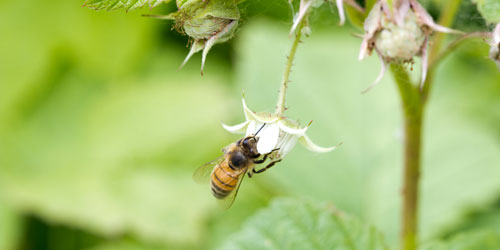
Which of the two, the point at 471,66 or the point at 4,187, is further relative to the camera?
the point at 471,66

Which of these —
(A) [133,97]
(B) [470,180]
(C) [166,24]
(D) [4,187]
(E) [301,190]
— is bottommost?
(B) [470,180]

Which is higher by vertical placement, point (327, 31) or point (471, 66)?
point (327, 31)

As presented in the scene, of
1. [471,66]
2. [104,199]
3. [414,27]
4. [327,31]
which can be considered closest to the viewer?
[414,27]

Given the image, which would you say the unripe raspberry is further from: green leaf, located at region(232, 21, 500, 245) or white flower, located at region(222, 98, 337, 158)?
green leaf, located at region(232, 21, 500, 245)

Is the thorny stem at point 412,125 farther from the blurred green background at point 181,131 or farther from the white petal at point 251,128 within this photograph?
the blurred green background at point 181,131

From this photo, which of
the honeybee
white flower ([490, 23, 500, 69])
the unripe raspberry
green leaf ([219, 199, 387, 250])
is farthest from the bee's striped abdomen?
white flower ([490, 23, 500, 69])

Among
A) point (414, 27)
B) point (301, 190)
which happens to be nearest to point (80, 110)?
point (301, 190)

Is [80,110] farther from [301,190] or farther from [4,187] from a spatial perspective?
[301,190]

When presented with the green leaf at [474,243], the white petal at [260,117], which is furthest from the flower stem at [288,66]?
the green leaf at [474,243]
